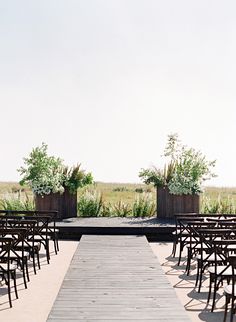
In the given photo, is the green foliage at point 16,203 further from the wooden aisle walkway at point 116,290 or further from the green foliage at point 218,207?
the wooden aisle walkway at point 116,290

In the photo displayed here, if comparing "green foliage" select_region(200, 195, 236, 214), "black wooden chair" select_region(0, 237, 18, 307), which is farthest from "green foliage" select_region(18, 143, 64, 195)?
"black wooden chair" select_region(0, 237, 18, 307)

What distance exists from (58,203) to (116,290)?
864cm

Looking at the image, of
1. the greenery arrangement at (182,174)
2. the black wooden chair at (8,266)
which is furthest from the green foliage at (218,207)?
the black wooden chair at (8,266)

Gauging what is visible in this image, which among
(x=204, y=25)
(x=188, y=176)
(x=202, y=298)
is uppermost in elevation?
(x=204, y=25)

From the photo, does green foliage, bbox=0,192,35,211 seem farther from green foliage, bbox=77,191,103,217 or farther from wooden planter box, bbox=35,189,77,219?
green foliage, bbox=77,191,103,217

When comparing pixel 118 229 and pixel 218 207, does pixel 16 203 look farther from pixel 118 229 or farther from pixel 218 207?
pixel 218 207

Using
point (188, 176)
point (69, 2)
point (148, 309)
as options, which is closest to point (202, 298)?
point (148, 309)

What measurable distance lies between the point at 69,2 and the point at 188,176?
504 cm

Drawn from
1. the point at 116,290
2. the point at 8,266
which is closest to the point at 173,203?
the point at 116,290

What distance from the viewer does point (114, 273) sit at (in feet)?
27.5

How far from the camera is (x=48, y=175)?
51.3ft

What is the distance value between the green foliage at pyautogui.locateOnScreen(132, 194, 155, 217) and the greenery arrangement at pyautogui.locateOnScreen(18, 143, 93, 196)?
1.38 metres

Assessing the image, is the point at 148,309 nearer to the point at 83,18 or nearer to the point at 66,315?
the point at 66,315

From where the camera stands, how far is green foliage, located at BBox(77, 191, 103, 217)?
1655cm
